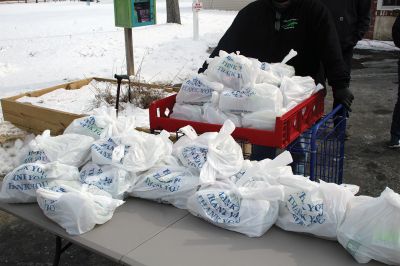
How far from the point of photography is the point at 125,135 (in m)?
2.49

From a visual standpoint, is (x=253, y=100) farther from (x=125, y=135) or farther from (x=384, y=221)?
(x=384, y=221)

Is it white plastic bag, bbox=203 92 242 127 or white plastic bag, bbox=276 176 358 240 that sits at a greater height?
white plastic bag, bbox=203 92 242 127

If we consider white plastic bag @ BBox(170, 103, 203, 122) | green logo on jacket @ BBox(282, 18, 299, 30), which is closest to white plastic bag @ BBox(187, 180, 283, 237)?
white plastic bag @ BBox(170, 103, 203, 122)

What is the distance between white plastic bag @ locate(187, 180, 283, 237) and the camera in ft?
6.59

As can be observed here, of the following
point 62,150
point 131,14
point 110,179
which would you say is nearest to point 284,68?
point 110,179

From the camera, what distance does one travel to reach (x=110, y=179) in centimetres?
233

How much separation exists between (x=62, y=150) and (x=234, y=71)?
1166 mm

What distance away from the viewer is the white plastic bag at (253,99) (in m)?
2.66

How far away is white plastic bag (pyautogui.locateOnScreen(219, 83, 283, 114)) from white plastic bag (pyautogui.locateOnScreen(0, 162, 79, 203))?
3.26ft

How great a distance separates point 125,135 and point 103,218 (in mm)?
522

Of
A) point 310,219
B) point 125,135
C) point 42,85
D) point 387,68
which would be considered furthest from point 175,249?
point 387,68

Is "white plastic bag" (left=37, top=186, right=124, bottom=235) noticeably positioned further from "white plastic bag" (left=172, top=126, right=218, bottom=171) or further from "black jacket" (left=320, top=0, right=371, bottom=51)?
"black jacket" (left=320, top=0, right=371, bottom=51)

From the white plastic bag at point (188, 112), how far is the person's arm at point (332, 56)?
0.98m

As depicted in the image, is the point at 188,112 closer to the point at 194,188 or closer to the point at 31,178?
the point at 194,188
